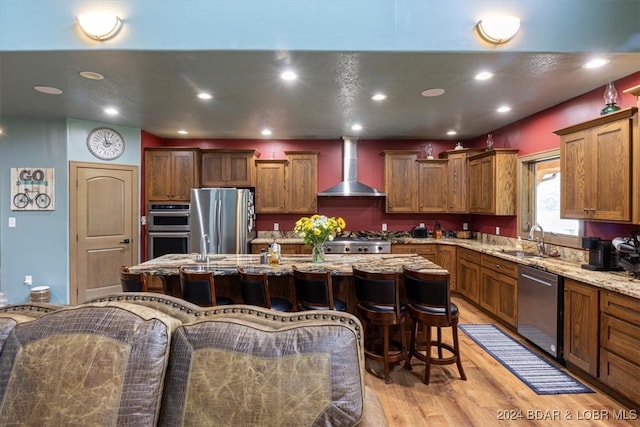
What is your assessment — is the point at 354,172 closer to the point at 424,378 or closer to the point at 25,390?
the point at 424,378

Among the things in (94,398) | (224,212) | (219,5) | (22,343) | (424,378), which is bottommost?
(424,378)

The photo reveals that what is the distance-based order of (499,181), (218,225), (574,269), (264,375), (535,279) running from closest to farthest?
1. (264,375)
2. (574,269)
3. (535,279)
4. (499,181)
5. (218,225)

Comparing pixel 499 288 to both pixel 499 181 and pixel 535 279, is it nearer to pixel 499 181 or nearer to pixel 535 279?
pixel 535 279

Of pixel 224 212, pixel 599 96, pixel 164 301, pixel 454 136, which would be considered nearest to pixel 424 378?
pixel 164 301

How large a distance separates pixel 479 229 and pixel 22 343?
592 centimetres

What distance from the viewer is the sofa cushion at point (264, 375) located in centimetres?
107

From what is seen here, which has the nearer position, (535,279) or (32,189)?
(535,279)

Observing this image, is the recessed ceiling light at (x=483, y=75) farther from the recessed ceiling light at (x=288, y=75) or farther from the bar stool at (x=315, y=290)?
the bar stool at (x=315, y=290)

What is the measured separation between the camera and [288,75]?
2895 millimetres

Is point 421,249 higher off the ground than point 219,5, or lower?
lower

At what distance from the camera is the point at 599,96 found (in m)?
3.17

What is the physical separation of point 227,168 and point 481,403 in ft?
15.5

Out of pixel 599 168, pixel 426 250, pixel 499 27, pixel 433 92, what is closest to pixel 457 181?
pixel 426 250

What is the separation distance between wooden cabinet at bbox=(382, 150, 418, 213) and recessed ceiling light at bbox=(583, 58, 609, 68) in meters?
2.92
